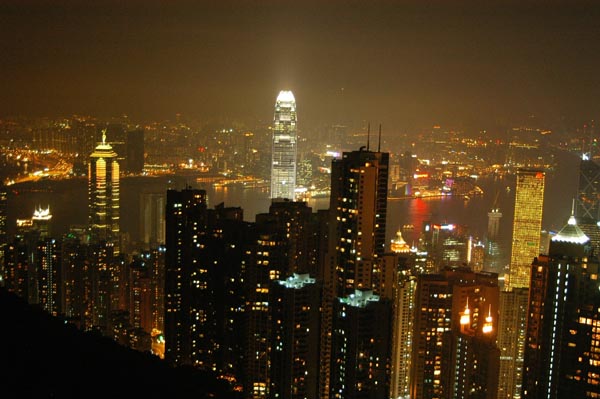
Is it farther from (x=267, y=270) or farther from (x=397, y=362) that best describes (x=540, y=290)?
(x=267, y=270)

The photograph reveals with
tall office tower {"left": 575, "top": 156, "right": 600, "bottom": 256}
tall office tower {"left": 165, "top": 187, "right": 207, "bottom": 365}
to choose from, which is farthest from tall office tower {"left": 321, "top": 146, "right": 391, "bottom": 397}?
tall office tower {"left": 575, "top": 156, "right": 600, "bottom": 256}

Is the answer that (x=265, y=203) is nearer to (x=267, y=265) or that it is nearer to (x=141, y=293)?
(x=141, y=293)

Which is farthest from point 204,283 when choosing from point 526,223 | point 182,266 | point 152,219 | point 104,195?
point 526,223

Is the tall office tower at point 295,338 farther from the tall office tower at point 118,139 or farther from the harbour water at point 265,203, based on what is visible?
the tall office tower at point 118,139

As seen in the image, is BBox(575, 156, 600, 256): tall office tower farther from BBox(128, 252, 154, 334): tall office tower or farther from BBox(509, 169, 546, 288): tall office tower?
BBox(128, 252, 154, 334): tall office tower

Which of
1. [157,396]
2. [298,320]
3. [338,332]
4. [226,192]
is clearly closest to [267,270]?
[298,320]

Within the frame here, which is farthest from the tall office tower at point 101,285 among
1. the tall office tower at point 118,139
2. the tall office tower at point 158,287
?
the tall office tower at point 118,139
